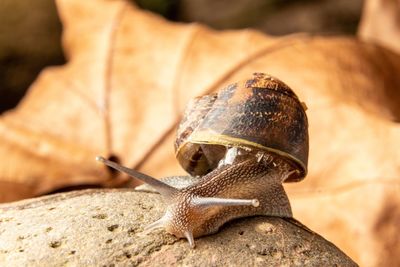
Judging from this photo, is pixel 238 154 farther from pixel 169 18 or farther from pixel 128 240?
pixel 169 18

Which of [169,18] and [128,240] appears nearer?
[128,240]

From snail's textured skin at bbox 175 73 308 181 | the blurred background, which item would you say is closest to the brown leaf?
the blurred background

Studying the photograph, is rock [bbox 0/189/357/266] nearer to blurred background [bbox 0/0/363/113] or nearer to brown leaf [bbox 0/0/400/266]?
brown leaf [bbox 0/0/400/266]

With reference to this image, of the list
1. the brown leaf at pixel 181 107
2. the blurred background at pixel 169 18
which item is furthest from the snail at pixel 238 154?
the blurred background at pixel 169 18

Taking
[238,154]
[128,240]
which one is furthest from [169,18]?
[128,240]

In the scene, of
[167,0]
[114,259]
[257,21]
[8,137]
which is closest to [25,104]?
[8,137]

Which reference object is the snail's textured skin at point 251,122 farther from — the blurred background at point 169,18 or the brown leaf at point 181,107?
the blurred background at point 169,18
